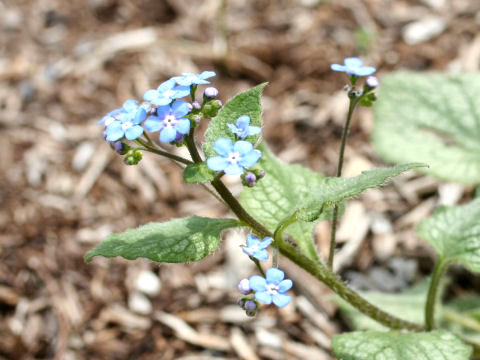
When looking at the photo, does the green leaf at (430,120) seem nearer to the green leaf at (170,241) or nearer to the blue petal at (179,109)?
the green leaf at (170,241)

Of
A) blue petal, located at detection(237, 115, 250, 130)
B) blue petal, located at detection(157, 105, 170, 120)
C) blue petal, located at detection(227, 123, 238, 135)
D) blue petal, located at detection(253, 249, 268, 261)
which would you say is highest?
blue petal, located at detection(157, 105, 170, 120)

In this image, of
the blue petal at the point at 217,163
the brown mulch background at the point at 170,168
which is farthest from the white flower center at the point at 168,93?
the brown mulch background at the point at 170,168

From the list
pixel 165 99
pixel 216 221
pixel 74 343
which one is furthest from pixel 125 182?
pixel 165 99

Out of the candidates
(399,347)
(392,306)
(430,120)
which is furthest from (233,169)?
(430,120)

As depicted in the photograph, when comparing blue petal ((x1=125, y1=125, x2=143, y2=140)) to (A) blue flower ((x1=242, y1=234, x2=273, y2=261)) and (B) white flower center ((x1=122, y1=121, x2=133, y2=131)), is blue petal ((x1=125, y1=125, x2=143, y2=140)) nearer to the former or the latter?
(B) white flower center ((x1=122, y1=121, x2=133, y2=131))

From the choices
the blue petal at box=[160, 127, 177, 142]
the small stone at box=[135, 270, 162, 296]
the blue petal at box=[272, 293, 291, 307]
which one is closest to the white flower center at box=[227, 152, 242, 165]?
the blue petal at box=[160, 127, 177, 142]

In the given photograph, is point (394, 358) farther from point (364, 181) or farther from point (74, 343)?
point (74, 343)
